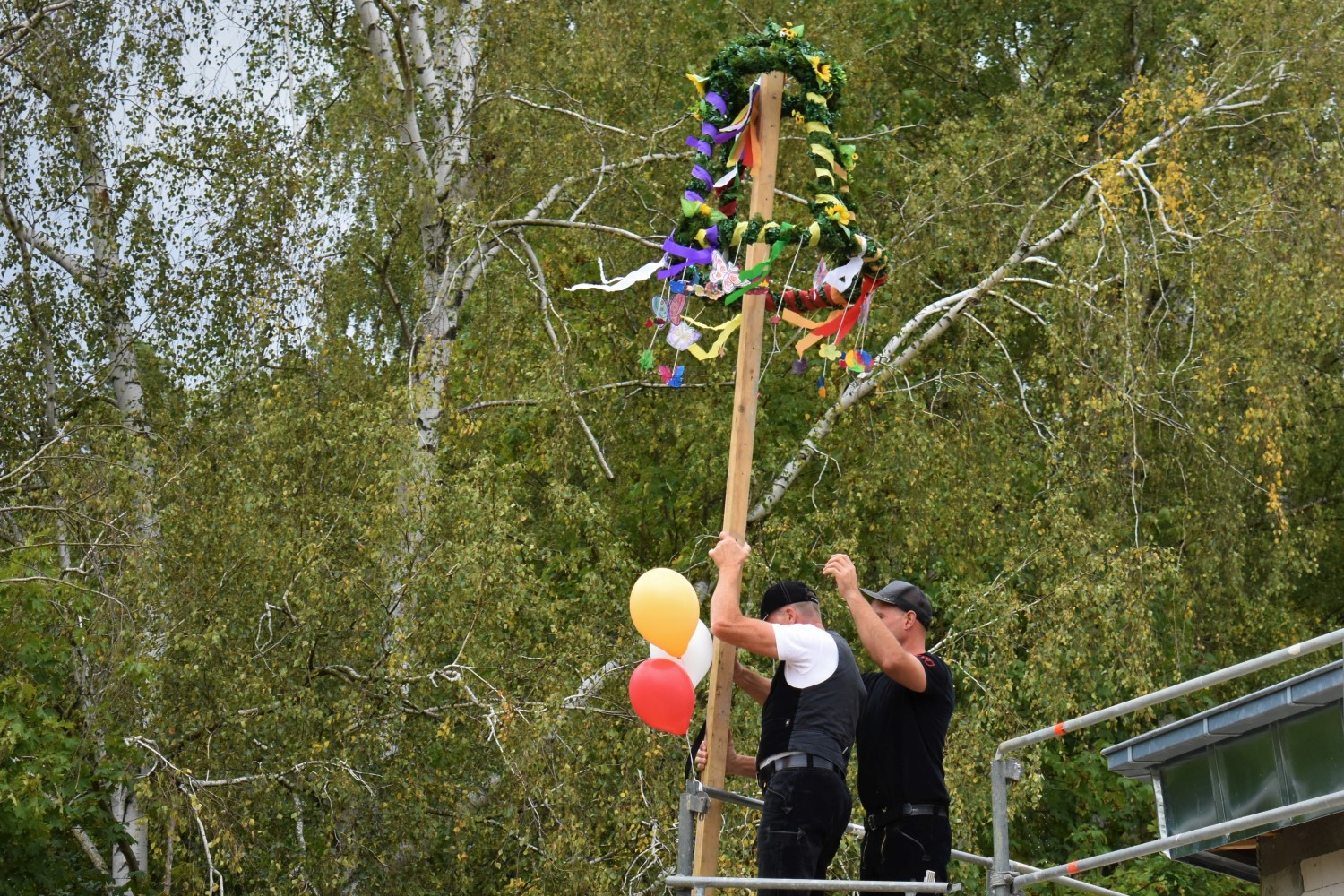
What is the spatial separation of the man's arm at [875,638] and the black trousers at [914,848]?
1.54 ft

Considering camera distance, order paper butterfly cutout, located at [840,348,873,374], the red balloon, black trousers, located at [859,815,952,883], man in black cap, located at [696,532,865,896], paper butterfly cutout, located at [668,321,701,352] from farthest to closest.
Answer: paper butterfly cutout, located at [840,348,873,374] → paper butterfly cutout, located at [668,321,701,352] → the red balloon → black trousers, located at [859,815,952,883] → man in black cap, located at [696,532,865,896]

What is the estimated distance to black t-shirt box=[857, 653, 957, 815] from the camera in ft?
19.6

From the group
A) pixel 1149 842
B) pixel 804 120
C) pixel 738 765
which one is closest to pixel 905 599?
pixel 738 765

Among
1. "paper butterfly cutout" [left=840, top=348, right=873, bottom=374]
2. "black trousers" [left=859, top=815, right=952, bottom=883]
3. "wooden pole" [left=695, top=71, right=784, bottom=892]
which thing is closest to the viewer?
"black trousers" [left=859, top=815, right=952, bottom=883]

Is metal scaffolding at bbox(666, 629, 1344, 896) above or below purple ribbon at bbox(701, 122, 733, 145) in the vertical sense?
below

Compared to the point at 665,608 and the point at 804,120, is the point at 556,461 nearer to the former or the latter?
the point at 804,120

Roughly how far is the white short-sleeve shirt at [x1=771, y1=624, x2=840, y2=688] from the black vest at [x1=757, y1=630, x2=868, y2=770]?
0.07 feet

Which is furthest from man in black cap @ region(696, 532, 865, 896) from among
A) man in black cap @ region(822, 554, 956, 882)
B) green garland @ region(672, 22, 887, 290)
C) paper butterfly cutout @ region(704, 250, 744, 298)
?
green garland @ region(672, 22, 887, 290)

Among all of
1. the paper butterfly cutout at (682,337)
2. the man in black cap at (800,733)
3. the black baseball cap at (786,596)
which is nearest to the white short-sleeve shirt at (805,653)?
the man in black cap at (800,733)

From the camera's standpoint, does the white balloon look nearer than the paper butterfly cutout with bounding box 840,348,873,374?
Yes

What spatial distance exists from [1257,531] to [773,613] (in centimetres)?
1108

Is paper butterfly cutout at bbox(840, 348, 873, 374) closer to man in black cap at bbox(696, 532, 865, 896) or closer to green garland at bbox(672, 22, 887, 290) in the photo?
green garland at bbox(672, 22, 887, 290)

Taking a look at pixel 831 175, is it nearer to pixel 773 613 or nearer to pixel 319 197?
pixel 773 613

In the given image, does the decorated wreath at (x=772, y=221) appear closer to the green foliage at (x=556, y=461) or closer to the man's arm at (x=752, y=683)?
the man's arm at (x=752, y=683)
